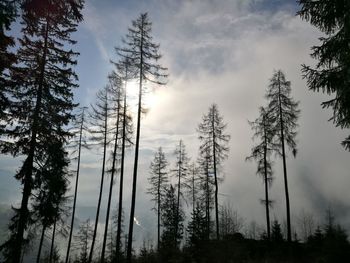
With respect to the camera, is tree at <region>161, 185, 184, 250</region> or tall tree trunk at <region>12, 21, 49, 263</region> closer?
tall tree trunk at <region>12, 21, 49, 263</region>

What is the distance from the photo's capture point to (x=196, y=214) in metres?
32.5

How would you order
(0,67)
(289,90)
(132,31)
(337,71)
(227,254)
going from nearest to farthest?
1. (337,71)
2. (0,67)
3. (227,254)
4. (132,31)
5. (289,90)

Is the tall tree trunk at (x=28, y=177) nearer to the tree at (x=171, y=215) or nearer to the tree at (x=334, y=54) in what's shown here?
the tree at (x=334, y=54)

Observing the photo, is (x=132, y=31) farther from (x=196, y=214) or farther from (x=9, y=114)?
(x=196, y=214)

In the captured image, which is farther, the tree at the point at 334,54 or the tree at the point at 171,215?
the tree at the point at 171,215

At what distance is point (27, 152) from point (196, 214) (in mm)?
23014

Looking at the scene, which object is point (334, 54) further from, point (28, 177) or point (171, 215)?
point (171, 215)

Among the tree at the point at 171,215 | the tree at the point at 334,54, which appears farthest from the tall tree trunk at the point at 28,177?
the tree at the point at 171,215

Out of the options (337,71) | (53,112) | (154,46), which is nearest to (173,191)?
(154,46)

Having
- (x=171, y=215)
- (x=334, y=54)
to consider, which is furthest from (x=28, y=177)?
(x=171, y=215)

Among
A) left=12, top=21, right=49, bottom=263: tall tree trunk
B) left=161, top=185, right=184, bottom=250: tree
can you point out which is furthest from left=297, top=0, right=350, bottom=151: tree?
left=161, top=185, right=184, bottom=250: tree

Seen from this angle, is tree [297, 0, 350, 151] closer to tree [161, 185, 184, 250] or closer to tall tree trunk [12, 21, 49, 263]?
tall tree trunk [12, 21, 49, 263]

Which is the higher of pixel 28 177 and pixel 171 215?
pixel 171 215

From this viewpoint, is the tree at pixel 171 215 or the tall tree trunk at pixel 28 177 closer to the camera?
the tall tree trunk at pixel 28 177
